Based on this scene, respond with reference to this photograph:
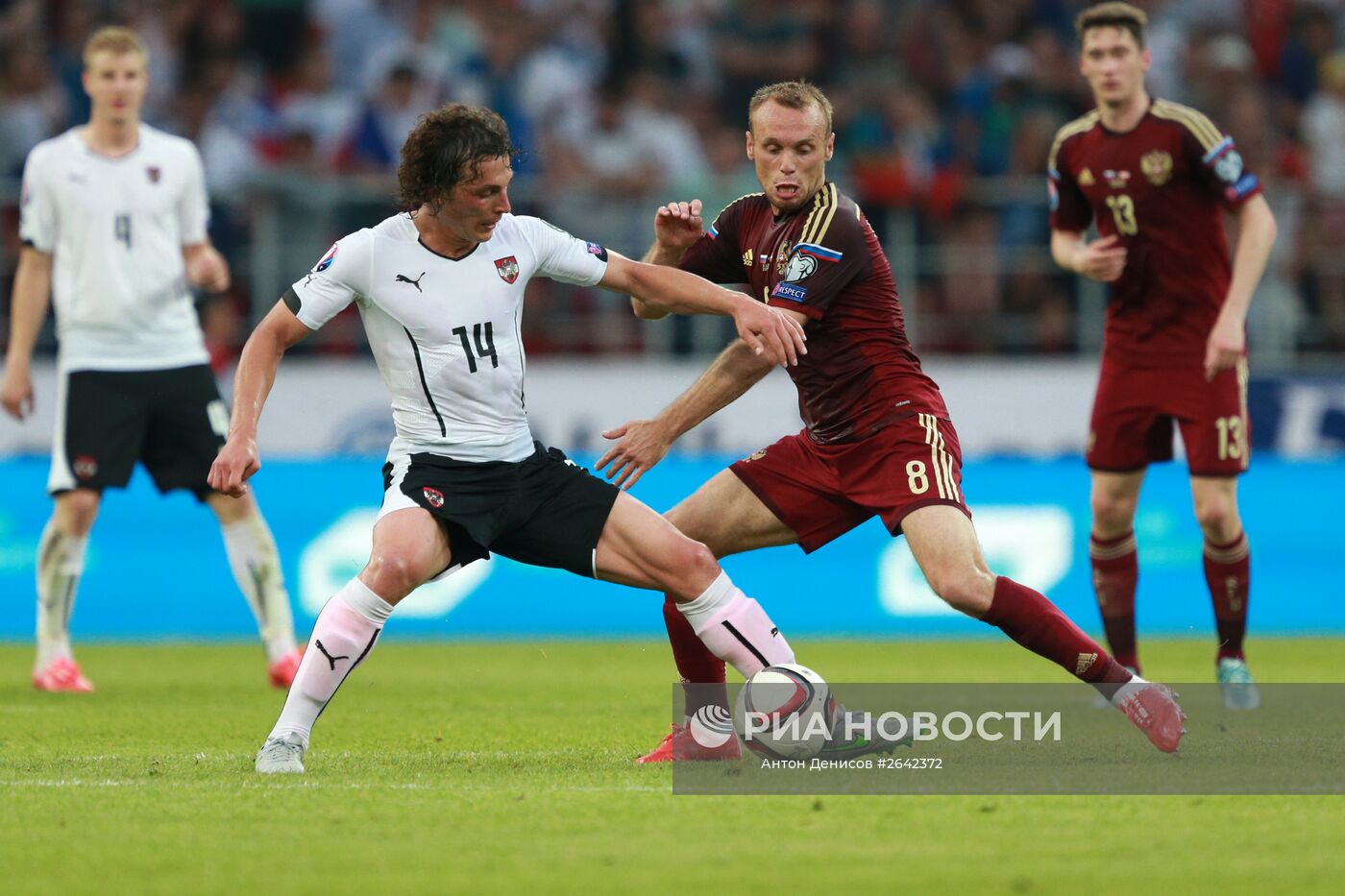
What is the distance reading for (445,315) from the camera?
6.28 m

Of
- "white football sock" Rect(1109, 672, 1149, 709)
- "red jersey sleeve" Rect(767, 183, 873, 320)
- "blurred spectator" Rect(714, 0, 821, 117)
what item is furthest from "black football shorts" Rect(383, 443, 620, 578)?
"blurred spectator" Rect(714, 0, 821, 117)

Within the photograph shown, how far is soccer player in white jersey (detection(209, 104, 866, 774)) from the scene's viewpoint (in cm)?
619

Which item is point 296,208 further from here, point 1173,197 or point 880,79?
point 1173,197

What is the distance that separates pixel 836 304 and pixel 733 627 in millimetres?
1239

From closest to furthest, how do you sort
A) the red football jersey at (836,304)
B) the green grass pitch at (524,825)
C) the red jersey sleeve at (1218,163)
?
the green grass pitch at (524,825) → the red football jersey at (836,304) → the red jersey sleeve at (1218,163)

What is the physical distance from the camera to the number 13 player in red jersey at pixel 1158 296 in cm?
859

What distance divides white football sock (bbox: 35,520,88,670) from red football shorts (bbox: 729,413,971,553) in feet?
13.0

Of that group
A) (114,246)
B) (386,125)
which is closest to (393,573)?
(114,246)

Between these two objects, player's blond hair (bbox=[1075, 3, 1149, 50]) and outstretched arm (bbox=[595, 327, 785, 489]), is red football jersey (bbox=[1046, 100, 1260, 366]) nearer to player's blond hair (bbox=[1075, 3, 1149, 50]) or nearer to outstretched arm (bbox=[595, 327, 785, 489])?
player's blond hair (bbox=[1075, 3, 1149, 50])

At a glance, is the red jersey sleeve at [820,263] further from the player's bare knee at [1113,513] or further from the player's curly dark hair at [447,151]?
the player's bare knee at [1113,513]

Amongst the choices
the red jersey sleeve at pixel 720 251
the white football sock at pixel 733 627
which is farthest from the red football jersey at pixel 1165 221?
the white football sock at pixel 733 627

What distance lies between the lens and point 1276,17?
1831cm

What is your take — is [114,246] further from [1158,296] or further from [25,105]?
[25,105]

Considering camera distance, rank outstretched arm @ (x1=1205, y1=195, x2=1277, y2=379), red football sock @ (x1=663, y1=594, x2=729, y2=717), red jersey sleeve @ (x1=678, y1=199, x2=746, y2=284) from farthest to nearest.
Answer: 1. outstretched arm @ (x1=1205, y1=195, x2=1277, y2=379)
2. red jersey sleeve @ (x1=678, y1=199, x2=746, y2=284)
3. red football sock @ (x1=663, y1=594, x2=729, y2=717)
